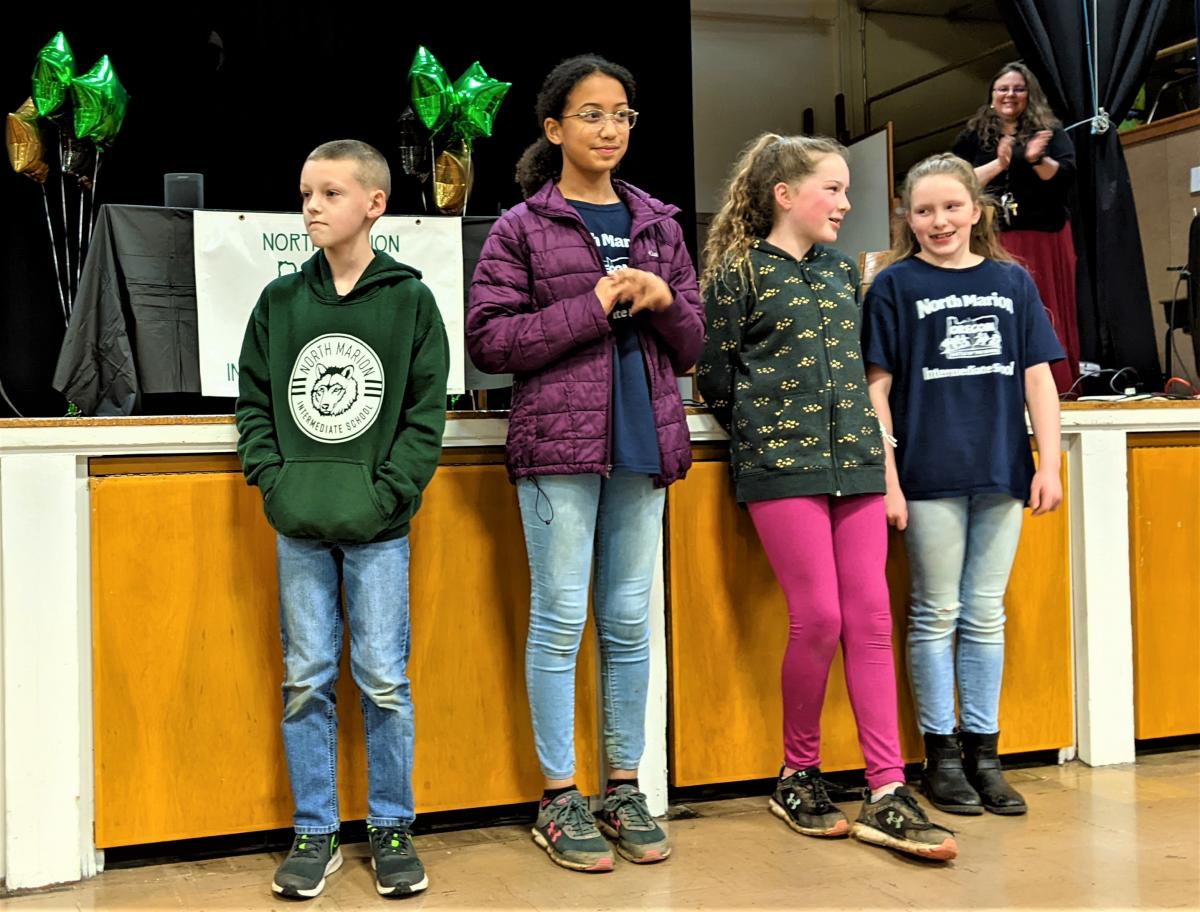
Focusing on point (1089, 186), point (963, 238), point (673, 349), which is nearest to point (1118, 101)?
point (1089, 186)

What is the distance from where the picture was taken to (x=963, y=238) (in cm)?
248

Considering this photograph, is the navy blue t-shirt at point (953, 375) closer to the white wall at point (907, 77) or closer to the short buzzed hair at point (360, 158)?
the short buzzed hair at point (360, 158)

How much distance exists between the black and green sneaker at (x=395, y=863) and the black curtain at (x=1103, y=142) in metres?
2.83

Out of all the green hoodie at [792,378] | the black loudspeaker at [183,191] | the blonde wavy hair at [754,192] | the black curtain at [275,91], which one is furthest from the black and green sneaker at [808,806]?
the black curtain at [275,91]

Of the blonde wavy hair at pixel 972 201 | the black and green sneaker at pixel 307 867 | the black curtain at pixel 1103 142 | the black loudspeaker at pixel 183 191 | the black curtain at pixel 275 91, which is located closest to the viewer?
the black and green sneaker at pixel 307 867

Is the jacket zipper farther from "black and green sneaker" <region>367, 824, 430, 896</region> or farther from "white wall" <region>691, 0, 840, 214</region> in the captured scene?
"white wall" <region>691, 0, 840, 214</region>

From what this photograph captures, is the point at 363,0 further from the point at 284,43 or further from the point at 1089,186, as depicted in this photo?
the point at 1089,186

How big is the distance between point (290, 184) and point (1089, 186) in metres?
3.06

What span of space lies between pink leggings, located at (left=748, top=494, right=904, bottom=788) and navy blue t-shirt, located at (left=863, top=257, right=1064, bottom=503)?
20 centimetres

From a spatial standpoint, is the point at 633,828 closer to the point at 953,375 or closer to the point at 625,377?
the point at 625,377

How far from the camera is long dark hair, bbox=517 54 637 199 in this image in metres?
2.20

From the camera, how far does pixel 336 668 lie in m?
2.09

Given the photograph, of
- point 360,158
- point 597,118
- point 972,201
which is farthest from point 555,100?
point 972,201

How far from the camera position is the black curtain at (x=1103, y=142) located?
3.76 m
